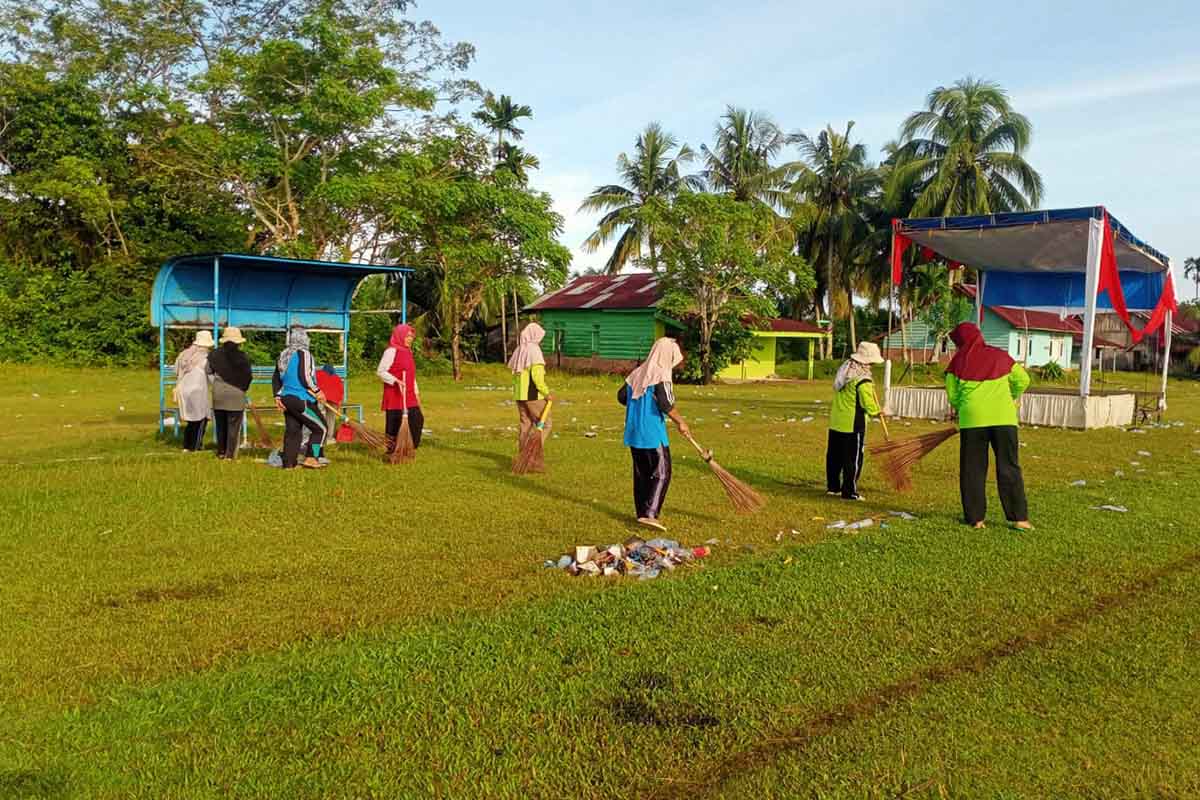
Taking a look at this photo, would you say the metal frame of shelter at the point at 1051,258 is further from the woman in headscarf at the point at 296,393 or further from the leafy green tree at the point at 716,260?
the woman in headscarf at the point at 296,393

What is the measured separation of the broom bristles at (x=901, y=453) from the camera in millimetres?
8508

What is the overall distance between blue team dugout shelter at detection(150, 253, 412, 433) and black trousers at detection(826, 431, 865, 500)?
669 cm

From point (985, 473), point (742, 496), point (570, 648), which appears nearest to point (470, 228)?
point (742, 496)

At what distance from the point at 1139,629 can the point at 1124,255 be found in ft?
55.3

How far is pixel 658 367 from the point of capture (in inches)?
286

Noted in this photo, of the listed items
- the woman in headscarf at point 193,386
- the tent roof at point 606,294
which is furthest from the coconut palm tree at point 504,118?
the woman in headscarf at point 193,386

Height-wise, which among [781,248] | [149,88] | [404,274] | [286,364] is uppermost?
[149,88]

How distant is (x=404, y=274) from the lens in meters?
14.1

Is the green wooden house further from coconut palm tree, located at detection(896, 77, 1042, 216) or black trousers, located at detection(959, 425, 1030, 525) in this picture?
black trousers, located at detection(959, 425, 1030, 525)

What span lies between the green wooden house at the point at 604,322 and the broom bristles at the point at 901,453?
23665 millimetres

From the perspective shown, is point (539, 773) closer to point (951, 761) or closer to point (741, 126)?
point (951, 761)

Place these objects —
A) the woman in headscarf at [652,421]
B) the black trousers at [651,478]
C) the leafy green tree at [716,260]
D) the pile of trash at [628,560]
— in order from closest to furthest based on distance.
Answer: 1. the pile of trash at [628,560]
2. the woman in headscarf at [652,421]
3. the black trousers at [651,478]
4. the leafy green tree at [716,260]

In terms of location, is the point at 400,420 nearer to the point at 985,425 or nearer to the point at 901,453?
the point at 901,453

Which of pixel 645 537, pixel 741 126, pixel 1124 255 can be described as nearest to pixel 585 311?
pixel 741 126
